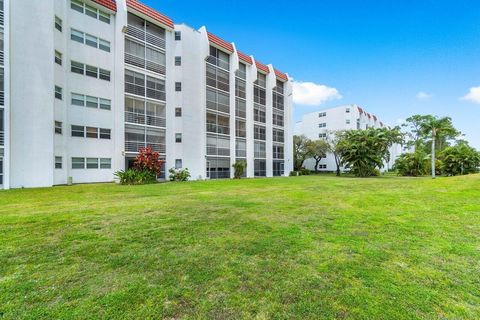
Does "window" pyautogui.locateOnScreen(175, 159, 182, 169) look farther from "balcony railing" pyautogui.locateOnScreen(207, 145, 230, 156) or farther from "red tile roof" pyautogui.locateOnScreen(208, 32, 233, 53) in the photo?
"red tile roof" pyautogui.locateOnScreen(208, 32, 233, 53)

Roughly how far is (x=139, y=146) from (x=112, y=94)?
17.5 ft

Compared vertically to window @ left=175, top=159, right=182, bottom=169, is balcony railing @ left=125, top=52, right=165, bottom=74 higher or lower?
higher

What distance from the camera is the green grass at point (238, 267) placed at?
2.83 meters

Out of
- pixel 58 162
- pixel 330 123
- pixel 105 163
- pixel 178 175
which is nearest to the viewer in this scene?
pixel 58 162

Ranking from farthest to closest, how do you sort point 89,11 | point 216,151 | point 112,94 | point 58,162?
point 216,151, point 112,94, point 89,11, point 58,162

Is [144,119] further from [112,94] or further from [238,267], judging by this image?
[238,267]

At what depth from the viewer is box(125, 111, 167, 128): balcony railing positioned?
22694mm

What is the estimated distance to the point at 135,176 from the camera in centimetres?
1948

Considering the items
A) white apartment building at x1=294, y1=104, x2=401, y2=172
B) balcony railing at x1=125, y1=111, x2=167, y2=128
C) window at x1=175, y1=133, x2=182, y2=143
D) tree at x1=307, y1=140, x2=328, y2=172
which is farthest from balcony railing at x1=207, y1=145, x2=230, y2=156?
white apartment building at x1=294, y1=104, x2=401, y2=172

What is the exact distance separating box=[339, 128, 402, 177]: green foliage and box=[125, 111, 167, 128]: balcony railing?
1105 inches

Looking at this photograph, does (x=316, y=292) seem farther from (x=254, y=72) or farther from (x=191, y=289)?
(x=254, y=72)

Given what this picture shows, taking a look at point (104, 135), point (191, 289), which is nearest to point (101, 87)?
point (104, 135)

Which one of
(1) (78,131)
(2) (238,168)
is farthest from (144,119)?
(2) (238,168)

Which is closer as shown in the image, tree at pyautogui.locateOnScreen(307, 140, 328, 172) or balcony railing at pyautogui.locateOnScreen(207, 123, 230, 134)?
balcony railing at pyautogui.locateOnScreen(207, 123, 230, 134)
